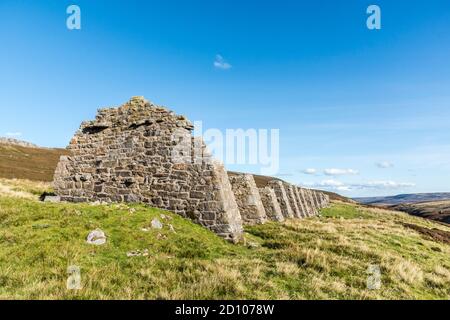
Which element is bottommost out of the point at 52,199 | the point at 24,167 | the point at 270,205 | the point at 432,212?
the point at 432,212

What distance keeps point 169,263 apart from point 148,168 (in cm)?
681

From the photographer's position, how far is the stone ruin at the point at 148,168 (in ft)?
44.2

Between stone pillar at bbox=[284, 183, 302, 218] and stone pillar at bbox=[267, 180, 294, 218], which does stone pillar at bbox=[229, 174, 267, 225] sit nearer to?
stone pillar at bbox=[267, 180, 294, 218]

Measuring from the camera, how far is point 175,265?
8656 millimetres

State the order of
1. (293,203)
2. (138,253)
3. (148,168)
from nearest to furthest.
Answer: (138,253)
(148,168)
(293,203)

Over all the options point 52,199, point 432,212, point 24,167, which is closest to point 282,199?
point 52,199

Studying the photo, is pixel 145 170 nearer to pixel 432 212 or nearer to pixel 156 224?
pixel 156 224

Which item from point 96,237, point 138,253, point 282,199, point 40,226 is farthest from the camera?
point 282,199

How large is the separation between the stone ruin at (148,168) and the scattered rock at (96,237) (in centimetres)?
410

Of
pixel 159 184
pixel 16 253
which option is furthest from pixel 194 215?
pixel 16 253

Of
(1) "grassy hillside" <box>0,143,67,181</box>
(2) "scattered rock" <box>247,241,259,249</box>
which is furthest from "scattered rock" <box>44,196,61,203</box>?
(1) "grassy hillside" <box>0,143,67,181</box>

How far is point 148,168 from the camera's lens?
14695 millimetres

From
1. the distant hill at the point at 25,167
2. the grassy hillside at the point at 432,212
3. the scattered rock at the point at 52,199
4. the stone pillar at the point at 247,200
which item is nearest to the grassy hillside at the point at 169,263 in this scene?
the scattered rock at the point at 52,199

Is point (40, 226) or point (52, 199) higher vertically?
point (52, 199)
